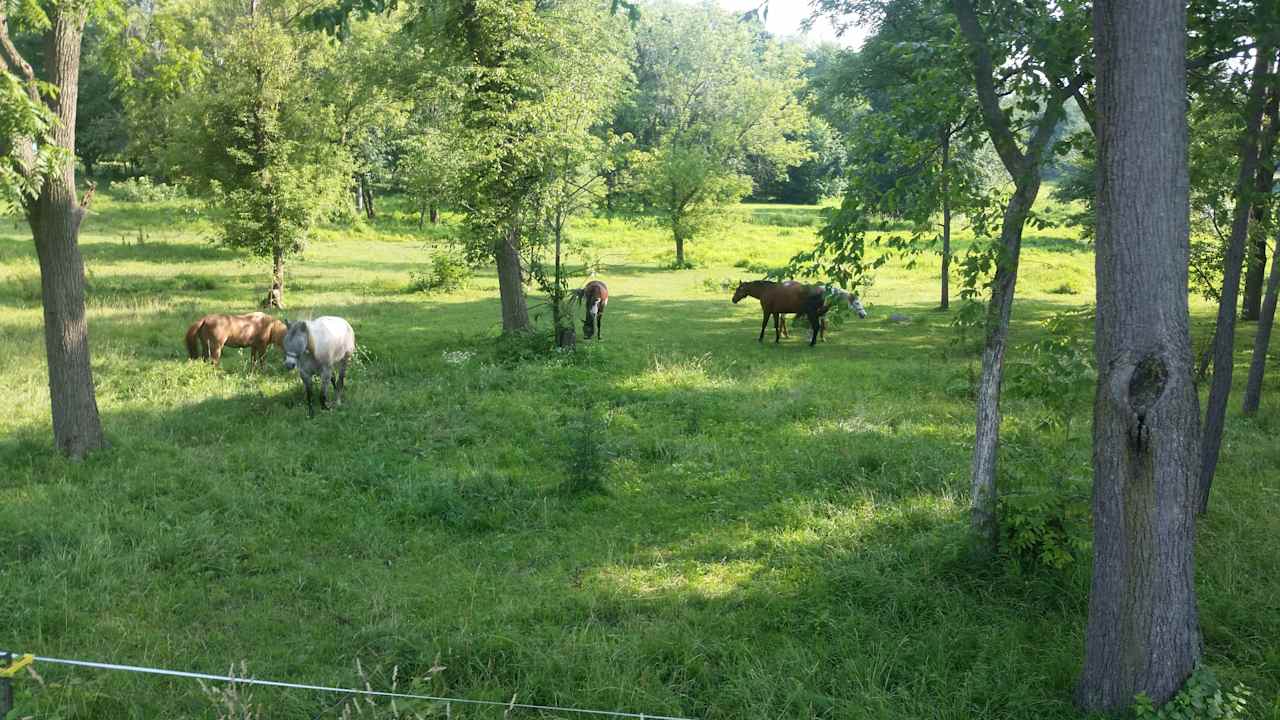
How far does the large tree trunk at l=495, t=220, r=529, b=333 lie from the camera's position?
675 inches

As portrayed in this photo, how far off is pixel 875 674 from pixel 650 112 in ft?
185

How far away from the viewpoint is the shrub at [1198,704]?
4273 mm

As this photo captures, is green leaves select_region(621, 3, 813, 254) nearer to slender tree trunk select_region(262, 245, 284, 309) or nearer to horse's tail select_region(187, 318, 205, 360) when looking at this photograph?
slender tree trunk select_region(262, 245, 284, 309)

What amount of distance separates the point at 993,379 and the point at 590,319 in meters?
12.4

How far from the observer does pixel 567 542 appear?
7.51 metres

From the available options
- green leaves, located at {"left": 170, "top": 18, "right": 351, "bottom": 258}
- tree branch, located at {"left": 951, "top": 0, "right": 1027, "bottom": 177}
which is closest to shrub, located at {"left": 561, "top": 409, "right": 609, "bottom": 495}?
tree branch, located at {"left": 951, "top": 0, "right": 1027, "bottom": 177}

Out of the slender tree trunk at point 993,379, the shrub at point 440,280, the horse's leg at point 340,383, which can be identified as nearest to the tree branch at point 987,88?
the slender tree trunk at point 993,379

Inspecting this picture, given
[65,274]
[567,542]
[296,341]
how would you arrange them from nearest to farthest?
[567,542] < [65,274] < [296,341]

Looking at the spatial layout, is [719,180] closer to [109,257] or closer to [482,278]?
[482,278]

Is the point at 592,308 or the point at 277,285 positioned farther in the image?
the point at 277,285

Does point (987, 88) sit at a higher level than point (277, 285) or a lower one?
higher

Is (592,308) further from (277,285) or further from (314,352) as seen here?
(277,285)

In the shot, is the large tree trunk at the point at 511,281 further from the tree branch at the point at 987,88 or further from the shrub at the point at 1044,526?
the shrub at the point at 1044,526

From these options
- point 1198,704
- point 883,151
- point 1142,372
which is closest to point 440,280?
point 883,151
